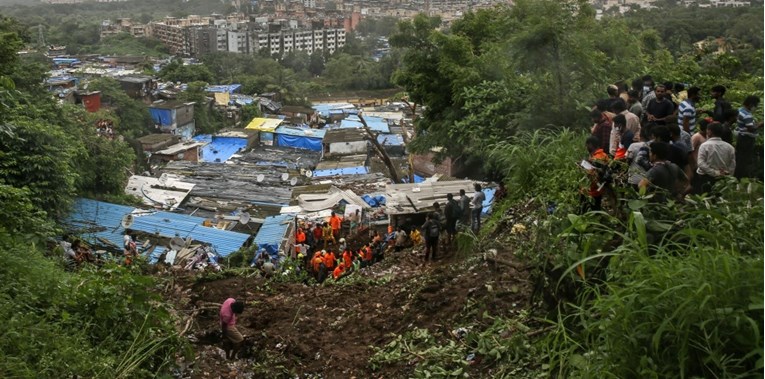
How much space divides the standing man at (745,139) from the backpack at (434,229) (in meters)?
3.54

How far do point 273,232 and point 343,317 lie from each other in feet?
24.8

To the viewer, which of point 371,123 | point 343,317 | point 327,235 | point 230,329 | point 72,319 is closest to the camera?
point 72,319

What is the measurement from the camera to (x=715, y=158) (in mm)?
5109

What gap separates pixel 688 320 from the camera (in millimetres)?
3195

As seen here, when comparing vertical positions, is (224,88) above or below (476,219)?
below

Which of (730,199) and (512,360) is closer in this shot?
(730,199)

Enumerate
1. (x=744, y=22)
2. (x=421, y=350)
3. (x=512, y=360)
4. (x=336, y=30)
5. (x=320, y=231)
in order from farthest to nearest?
(x=336, y=30) < (x=744, y=22) < (x=320, y=231) < (x=421, y=350) < (x=512, y=360)

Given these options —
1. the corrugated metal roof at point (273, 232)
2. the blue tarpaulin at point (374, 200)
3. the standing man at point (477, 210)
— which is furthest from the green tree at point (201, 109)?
the standing man at point (477, 210)

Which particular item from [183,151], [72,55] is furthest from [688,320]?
[72,55]

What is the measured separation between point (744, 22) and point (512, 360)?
20508 mm

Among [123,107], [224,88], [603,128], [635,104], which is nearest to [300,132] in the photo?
[123,107]

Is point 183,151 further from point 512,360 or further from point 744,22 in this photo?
point 512,360

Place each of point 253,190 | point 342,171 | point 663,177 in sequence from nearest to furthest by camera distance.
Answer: point 663,177 → point 253,190 → point 342,171

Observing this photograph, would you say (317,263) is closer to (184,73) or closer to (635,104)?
(635,104)
